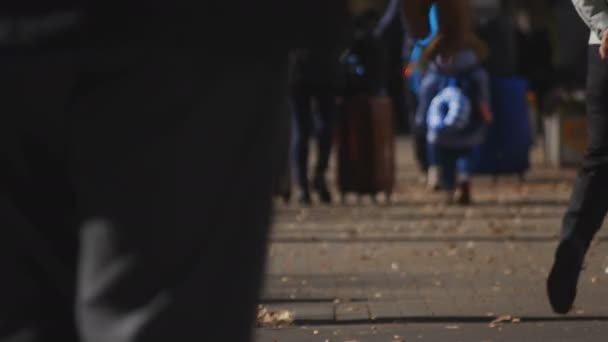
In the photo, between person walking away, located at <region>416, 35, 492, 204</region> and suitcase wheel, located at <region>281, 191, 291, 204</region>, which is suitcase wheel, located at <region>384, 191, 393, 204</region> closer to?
person walking away, located at <region>416, 35, 492, 204</region>

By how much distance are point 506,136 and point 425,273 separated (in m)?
8.03

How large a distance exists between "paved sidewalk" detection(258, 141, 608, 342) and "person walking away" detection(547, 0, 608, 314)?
21 cm

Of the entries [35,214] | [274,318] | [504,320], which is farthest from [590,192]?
[35,214]

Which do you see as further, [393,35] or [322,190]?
[393,35]

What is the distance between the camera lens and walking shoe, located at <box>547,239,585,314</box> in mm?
6836

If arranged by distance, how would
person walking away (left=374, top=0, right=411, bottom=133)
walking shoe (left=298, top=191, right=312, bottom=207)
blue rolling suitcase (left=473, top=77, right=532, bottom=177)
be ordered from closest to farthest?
walking shoe (left=298, top=191, right=312, bottom=207) → person walking away (left=374, top=0, right=411, bottom=133) → blue rolling suitcase (left=473, top=77, right=532, bottom=177)

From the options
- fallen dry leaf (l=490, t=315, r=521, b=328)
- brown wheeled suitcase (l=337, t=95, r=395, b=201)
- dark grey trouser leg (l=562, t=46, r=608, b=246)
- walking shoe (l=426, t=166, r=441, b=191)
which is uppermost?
dark grey trouser leg (l=562, t=46, r=608, b=246)

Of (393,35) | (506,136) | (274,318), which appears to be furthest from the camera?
(393,35)

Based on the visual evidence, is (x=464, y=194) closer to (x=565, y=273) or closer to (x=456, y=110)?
(x=456, y=110)

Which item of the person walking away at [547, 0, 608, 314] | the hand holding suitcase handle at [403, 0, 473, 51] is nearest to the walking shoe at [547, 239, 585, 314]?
the person walking away at [547, 0, 608, 314]

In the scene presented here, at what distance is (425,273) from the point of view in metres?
9.51

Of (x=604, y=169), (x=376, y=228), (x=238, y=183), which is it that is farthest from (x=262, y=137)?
(x=376, y=228)

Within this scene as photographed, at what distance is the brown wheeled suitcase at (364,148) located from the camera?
50.1 feet

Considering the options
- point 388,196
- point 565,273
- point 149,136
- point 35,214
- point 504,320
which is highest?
point 149,136
